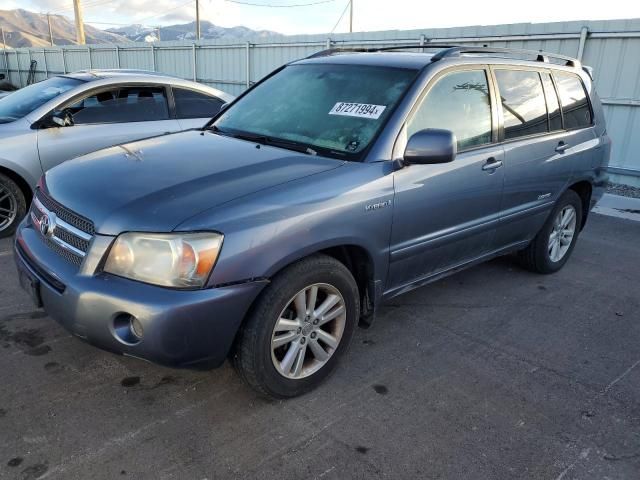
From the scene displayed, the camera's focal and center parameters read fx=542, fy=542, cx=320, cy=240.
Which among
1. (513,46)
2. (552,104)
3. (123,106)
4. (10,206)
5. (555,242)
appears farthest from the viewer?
(513,46)

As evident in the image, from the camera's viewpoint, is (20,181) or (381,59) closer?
(381,59)

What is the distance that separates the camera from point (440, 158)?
9.71 feet

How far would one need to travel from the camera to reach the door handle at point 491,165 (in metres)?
3.60

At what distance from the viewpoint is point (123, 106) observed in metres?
5.73

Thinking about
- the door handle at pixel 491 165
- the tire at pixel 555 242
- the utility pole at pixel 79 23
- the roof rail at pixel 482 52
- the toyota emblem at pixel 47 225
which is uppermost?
the utility pole at pixel 79 23

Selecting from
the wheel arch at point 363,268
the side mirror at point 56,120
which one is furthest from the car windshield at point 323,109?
the side mirror at point 56,120

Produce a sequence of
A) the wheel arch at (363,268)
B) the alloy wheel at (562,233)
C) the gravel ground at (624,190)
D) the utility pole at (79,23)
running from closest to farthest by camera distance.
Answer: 1. the wheel arch at (363,268)
2. the alloy wheel at (562,233)
3. the gravel ground at (624,190)
4. the utility pole at (79,23)

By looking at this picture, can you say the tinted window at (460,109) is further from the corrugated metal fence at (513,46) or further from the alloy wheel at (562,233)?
the corrugated metal fence at (513,46)

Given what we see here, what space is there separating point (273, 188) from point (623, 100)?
7.79 m

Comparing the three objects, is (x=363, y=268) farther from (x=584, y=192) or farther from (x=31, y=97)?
(x=31, y=97)

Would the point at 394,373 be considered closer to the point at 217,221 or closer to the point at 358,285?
the point at 358,285

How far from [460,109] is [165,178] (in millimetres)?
1943

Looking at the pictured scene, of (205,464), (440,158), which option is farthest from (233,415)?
(440,158)

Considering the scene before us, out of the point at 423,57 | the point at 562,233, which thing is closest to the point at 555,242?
the point at 562,233
